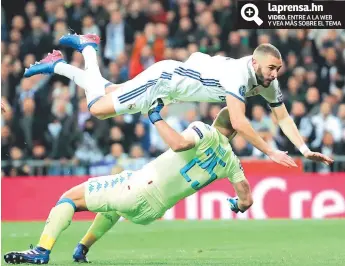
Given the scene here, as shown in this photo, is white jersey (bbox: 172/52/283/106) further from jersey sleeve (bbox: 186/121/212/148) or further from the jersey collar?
jersey sleeve (bbox: 186/121/212/148)

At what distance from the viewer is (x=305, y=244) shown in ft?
46.2

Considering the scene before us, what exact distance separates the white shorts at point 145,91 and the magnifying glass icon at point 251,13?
19.4ft

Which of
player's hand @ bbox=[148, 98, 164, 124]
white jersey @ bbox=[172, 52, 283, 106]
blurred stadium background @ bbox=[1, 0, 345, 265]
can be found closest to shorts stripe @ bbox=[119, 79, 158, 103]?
white jersey @ bbox=[172, 52, 283, 106]

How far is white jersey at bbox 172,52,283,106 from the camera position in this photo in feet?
37.8

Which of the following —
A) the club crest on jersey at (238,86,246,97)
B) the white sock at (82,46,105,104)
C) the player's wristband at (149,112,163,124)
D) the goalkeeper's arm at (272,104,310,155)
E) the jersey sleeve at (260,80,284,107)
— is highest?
the white sock at (82,46,105,104)

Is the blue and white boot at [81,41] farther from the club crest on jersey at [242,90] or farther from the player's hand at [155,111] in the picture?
the club crest on jersey at [242,90]

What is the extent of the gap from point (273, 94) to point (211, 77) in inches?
39.7

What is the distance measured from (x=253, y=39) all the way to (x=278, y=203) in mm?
4418

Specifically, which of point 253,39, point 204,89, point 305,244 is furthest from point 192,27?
point 204,89

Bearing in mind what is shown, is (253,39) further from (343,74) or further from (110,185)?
(110,185)

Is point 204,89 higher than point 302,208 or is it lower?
higher

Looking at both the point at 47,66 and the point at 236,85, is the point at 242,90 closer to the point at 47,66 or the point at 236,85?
the point at 236,85

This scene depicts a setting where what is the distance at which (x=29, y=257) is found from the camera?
1059cm

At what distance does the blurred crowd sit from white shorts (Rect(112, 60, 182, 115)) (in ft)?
27.9
